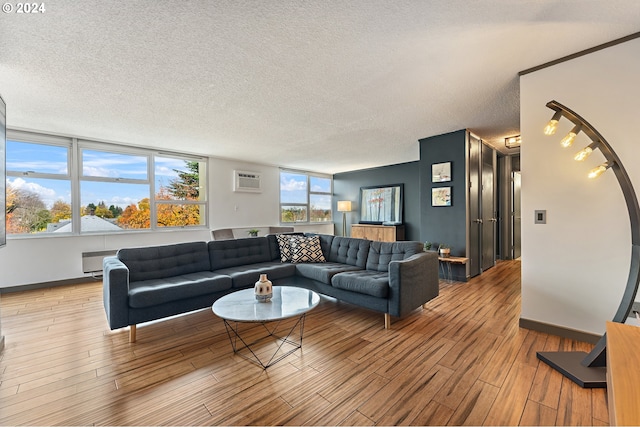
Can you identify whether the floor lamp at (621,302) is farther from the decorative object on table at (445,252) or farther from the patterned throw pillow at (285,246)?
the patterned throw pillow at (285,246)

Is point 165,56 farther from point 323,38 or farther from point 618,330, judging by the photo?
point 618,330

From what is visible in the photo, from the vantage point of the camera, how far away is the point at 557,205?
2.43 meters

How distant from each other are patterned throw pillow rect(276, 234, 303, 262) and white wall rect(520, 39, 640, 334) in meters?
2.80

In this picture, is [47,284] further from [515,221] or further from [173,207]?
[515,221]

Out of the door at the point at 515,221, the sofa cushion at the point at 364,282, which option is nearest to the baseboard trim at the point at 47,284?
the sofa cushion at the point at 364,282

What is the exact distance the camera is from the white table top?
76.8 inches

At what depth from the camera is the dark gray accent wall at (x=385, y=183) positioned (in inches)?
273

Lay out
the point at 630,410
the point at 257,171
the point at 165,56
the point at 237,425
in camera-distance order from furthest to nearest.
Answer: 1. the point at 257,171
2. the point at 165,56
3. the point at 237,425
4. the point at 630,410

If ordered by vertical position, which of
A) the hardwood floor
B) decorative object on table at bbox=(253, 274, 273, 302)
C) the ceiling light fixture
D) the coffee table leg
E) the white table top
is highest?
the ceiling light fixture

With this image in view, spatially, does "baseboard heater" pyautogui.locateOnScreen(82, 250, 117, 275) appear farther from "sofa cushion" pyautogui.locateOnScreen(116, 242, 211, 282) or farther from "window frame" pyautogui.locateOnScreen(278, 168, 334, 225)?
"window frame" pyautogui.locateOnScreen(278, 168, 334, 225)

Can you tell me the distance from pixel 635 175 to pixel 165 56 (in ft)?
12.9

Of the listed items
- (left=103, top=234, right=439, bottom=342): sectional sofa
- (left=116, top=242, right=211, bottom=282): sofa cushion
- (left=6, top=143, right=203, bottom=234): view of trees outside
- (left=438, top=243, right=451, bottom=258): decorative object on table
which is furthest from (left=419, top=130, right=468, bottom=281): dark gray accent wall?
(left=6, top=143, right=203, bottom=234): view of trees outside

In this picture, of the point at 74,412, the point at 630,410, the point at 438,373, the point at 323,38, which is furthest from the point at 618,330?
the point at 74,412

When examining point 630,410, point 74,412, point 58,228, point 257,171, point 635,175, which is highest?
point 257,171
